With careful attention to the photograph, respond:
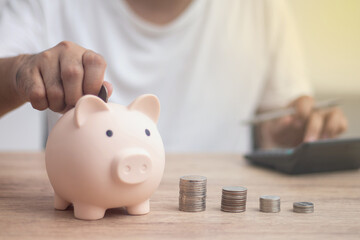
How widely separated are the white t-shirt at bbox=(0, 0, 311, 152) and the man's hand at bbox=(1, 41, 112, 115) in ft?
2.64

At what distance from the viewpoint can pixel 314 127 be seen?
151 centimetres

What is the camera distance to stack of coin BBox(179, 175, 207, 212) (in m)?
0.68

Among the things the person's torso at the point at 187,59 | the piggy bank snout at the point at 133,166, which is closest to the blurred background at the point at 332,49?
the person's torso at the point at 187,59

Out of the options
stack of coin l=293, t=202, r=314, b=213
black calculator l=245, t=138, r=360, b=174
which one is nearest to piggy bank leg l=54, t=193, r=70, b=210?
stack of coin l=293, t=202, r=314, b=213

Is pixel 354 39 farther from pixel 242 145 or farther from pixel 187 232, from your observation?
pixel 187 232

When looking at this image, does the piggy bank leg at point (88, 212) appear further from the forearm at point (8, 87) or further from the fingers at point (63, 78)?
the forearm at point (8, 87)

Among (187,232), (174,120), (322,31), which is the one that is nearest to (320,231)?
(187,232)

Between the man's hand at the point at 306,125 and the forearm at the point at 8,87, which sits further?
the man's hand at the point at 306,125

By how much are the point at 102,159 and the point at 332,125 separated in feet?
3.72

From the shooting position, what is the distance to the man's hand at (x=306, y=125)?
4.99 ft

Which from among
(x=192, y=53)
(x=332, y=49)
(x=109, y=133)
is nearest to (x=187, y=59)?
(x=192, y=53)

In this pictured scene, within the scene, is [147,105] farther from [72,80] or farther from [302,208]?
[302,208]

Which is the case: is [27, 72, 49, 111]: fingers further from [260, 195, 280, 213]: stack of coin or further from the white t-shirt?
the white t-shirt

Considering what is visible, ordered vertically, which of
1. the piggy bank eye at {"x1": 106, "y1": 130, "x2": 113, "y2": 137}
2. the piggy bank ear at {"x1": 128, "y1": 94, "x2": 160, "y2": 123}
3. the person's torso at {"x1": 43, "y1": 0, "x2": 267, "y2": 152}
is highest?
the person's torso at {"x1": 43, "y1": 0, "x2": 267, "y2": 152}
